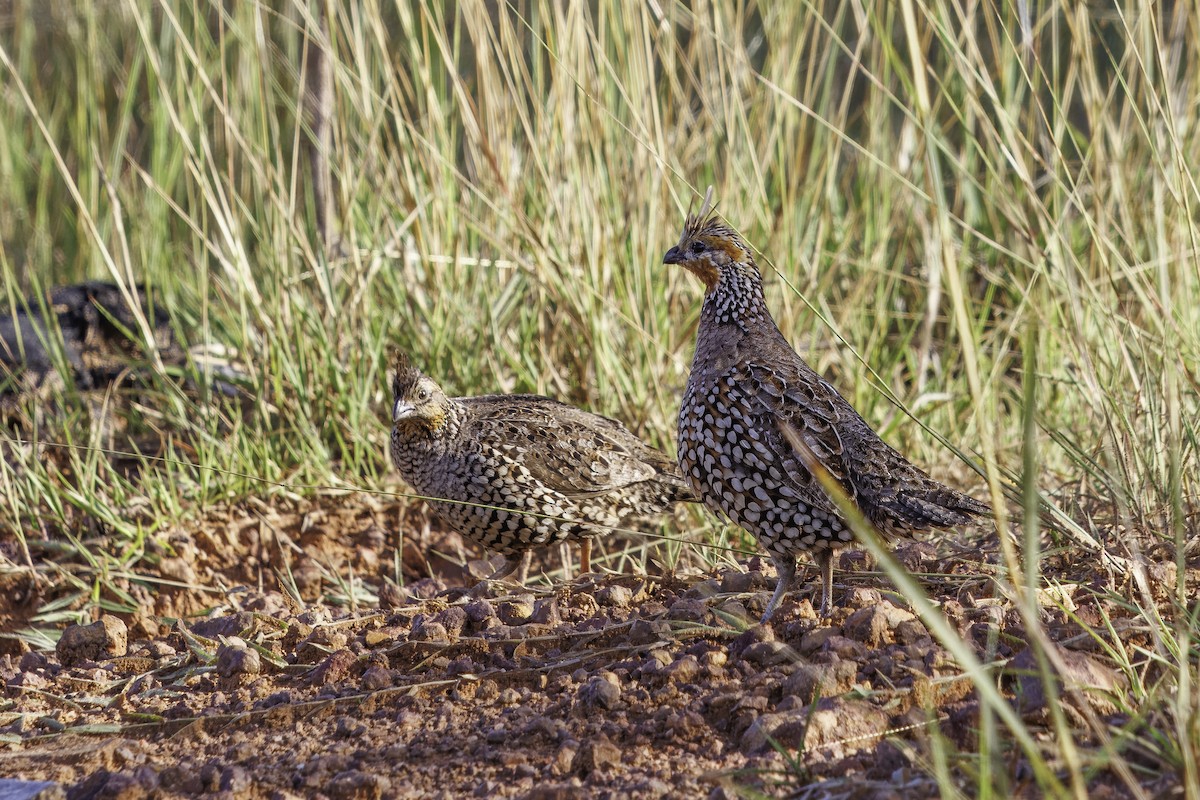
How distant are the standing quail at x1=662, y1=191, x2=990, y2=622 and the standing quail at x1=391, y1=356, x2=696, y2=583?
0.95 meters

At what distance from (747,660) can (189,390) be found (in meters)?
3.81

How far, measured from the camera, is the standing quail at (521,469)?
4.68 meters

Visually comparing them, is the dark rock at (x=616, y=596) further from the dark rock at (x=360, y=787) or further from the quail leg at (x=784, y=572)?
the dark rock at (x=360, y=787)

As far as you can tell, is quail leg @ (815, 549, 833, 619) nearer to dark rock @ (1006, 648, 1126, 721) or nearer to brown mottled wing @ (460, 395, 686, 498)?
dark rock @ (1006, 648, 1126, 721)

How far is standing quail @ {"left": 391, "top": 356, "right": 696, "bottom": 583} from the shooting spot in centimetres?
468

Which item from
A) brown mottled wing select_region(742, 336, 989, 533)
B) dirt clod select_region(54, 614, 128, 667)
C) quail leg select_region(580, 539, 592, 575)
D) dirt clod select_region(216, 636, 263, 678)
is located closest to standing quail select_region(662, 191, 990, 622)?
brown mottled wing select_region(742, 336, 989, 533)

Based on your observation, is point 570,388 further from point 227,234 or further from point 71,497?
point 71,497

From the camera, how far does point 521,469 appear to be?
476 cm

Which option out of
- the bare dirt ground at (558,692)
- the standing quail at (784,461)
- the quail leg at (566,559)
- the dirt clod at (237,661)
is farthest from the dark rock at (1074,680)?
the quail leg at (566,559)

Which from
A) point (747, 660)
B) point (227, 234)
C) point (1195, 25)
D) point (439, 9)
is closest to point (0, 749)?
point (747, 660)

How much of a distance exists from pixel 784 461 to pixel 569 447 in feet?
4.51

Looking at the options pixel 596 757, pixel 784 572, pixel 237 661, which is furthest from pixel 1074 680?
pixel 237 661

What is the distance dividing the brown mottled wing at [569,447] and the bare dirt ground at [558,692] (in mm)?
813

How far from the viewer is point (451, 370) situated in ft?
19.0
